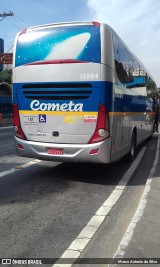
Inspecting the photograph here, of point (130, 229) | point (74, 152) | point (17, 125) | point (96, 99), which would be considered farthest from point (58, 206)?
point (17, 125)

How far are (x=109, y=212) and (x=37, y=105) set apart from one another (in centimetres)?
318

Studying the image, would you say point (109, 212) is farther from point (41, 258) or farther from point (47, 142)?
point (47, 142)

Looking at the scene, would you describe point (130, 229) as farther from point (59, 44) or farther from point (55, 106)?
point (59, 44)

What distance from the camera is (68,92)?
7672 millimetres

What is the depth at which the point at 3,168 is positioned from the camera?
9.44m

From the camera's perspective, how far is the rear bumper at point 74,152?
7527mm

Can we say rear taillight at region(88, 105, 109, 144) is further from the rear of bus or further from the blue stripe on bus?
the blue stripe on bus

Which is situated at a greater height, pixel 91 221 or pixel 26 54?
pixel 26 54

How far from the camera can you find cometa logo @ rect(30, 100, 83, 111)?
7.61 m

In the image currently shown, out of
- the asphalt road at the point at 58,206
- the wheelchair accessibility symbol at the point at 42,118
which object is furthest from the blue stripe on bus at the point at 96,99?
the asphalt road at the point at 58,206

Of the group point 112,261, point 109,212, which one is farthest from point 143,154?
point 112,261

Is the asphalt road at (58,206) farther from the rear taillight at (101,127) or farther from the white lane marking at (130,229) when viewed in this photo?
the rear taillight at (101,127)

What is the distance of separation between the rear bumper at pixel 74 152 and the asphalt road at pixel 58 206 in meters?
0.56

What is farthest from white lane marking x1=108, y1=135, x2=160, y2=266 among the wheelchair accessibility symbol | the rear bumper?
the wheelchair accessibility symbol
